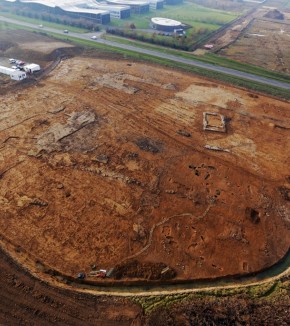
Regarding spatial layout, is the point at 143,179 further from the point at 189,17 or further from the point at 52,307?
the point at 189,17

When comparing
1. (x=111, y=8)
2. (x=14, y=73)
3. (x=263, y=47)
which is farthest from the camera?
(x=111, y=8)

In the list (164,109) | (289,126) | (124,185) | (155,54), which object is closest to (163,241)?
(124,185)

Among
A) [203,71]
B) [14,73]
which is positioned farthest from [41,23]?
[203,71]

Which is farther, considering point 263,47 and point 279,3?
point 279,3

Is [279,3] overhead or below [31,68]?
overhead

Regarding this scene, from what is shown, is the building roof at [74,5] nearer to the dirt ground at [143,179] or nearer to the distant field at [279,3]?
the dirt ground at [143,179]

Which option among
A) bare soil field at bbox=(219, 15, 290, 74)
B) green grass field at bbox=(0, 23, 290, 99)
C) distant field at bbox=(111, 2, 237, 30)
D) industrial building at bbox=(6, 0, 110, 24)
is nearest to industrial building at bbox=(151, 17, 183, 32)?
distant field at bbox=(111, 2, 237, 30)
